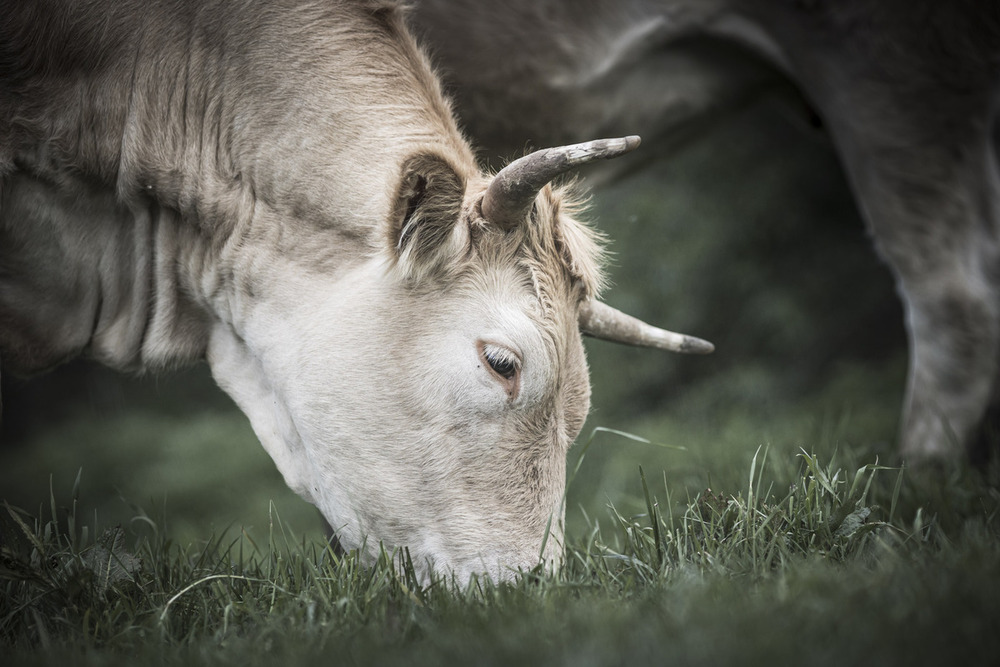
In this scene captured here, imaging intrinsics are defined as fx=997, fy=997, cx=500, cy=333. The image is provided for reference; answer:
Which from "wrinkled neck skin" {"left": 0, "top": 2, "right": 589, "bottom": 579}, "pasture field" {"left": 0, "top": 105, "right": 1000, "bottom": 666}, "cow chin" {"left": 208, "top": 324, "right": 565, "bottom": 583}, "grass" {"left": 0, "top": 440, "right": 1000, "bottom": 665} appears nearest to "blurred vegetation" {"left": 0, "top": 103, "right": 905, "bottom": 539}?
"pasture field" {"left": 0, "top": 105, "right": 1000, "bottom": 666}

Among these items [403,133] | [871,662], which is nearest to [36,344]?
[403,133]

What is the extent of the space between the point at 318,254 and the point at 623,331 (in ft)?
3.53

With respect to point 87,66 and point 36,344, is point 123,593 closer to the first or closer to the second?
point 36,344

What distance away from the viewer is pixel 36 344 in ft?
11.2

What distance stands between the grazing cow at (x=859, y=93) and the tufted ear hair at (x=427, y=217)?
5.09ft

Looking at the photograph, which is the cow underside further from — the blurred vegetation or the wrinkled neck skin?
the blurred vegetation

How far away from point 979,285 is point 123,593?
403cm

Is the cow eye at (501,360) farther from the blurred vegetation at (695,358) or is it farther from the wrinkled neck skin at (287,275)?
the blurred vegetation at (695,358)

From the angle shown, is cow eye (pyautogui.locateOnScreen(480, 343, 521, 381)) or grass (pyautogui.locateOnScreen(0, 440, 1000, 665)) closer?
grass (pyautogui.locateOnScreen(0, 440, 1000, 665))

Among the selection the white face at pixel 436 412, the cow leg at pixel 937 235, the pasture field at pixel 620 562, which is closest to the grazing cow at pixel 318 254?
the white face at pixel 436 412

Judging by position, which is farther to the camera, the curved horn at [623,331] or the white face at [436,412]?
the curved horn at [623,331]

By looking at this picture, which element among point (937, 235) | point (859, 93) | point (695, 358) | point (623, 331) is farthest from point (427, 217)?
point (695, 358)

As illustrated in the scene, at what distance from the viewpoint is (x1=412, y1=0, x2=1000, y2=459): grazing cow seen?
4.41 meters

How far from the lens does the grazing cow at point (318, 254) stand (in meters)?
2.89
